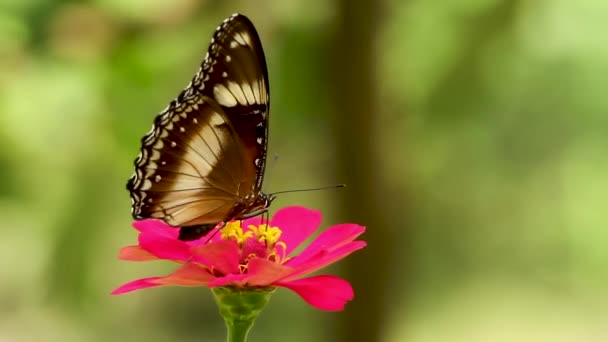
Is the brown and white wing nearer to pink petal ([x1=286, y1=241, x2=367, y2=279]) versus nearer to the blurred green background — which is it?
pink petal ([x1=286, y1=241, x2=367, y2=279])

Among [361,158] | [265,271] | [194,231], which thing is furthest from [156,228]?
[361,158]

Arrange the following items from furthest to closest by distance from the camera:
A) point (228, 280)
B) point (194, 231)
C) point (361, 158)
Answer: point (361, 158)
point (194, 231)
point (228, 280)

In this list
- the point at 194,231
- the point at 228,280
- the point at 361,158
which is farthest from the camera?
the point at 361,158

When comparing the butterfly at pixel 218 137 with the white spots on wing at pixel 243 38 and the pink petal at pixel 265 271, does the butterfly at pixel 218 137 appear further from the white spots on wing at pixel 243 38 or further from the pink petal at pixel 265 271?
the pink petal at pixel 265 271

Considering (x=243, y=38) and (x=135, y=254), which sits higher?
(x=243, y=38)

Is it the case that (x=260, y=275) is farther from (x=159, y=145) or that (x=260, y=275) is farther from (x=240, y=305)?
(x=159, y=145)

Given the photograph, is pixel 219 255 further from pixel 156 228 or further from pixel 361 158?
pixel 361 158

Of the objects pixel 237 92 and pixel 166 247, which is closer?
pixel 166 247
